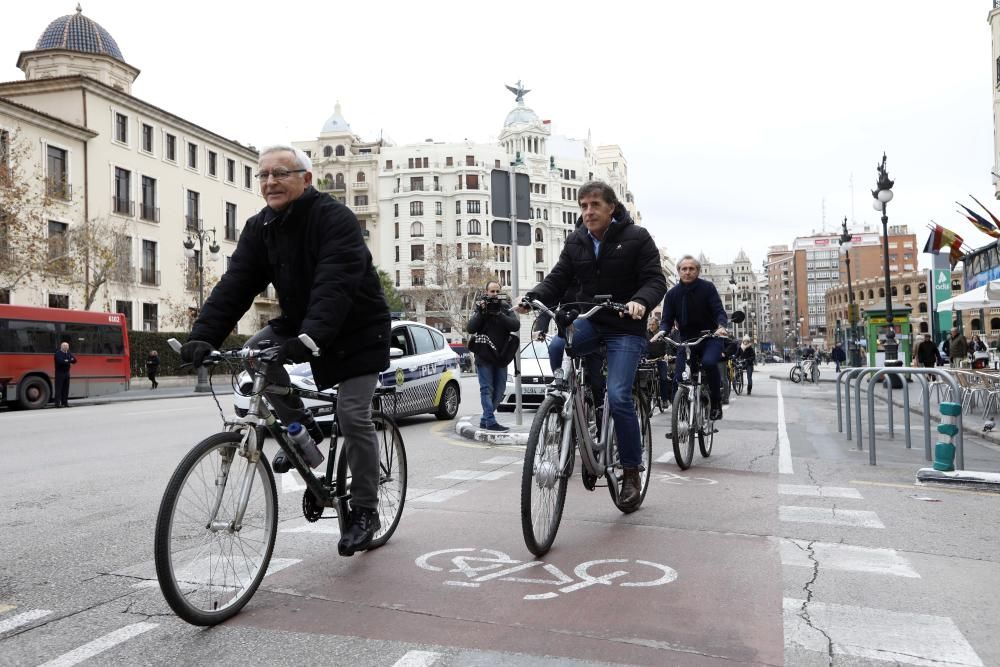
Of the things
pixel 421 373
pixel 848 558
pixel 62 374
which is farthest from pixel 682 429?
pixel 62 374

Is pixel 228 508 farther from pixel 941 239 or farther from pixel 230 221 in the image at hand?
pixel 230 221

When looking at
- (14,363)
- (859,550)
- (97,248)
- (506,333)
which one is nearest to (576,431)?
(859,550)

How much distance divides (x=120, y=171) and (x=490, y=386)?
35335mm

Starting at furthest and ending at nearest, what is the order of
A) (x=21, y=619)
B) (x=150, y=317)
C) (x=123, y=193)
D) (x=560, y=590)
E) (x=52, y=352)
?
(x=150, y=317) < (x=123, y=193) < (x=52, y=352) < (x=560, y=590) < (x=21, y=619)

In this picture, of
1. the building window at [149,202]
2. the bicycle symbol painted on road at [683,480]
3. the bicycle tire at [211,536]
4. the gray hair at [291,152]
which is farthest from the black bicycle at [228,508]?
the building window at [149,202]

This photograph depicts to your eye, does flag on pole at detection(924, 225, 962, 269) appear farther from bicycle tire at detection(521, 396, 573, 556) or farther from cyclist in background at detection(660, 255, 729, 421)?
bicycle tire at detection(521, 396, 573, 556)

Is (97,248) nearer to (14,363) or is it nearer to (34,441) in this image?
(14,363)

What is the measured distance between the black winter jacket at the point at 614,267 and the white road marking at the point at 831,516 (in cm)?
169

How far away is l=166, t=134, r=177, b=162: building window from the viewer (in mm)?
43781

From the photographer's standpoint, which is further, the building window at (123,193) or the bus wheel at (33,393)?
the building window at (123,193)

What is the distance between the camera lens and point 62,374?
22156 millimetres

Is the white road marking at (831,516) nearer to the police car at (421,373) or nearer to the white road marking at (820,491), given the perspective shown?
the white road marking at (820,491)

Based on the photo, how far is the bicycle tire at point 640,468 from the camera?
547 cm

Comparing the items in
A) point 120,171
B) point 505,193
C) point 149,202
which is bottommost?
point 505,193
